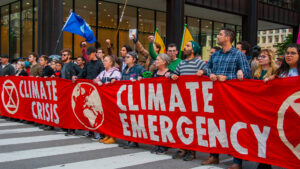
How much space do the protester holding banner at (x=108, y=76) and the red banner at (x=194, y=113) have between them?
0.15m

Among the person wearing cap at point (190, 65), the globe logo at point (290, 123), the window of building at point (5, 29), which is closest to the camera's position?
the globe logo at point (290, 123)

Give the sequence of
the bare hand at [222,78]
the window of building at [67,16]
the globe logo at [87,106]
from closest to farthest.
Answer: the bare hand at [222,78] → the globe logo at [87,106] → the window of building at [67,16]

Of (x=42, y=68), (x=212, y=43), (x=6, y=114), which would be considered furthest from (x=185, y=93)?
(x=212, y=43)

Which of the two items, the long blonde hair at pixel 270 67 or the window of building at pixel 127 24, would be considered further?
the window of building at pixel 127 24

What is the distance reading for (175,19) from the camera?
69.7ft

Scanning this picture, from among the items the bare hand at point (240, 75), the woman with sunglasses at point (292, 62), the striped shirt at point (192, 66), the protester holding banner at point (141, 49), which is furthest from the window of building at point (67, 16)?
the woman with sunglasses at point (292, 62)

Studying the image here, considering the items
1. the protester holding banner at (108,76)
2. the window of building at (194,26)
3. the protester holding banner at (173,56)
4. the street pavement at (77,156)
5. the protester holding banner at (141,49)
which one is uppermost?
the window of building at (194,26)

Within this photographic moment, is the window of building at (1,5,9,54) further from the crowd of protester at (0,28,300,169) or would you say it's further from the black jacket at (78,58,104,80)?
the black jacket at (78,58,104,80)

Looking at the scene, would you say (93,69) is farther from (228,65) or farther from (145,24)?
(145,24)

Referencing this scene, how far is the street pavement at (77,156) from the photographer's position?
545cm

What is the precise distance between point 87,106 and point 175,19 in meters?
14.4

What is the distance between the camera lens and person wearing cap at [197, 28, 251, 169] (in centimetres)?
540

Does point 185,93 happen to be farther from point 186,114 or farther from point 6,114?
point 6,114

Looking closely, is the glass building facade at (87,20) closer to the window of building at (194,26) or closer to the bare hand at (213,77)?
the window of building at (194,26)
